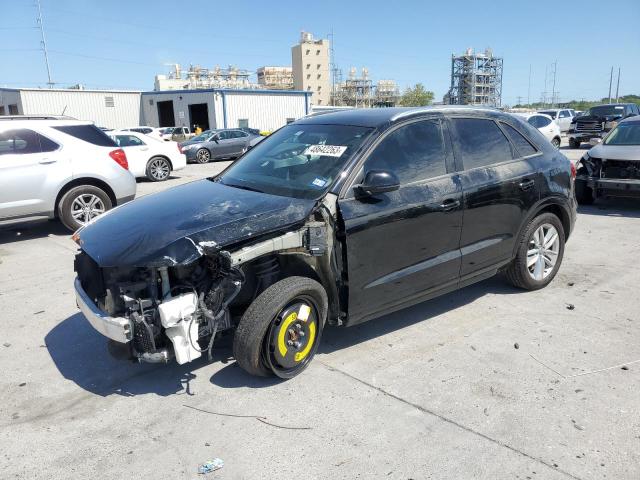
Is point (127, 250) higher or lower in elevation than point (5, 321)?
higher

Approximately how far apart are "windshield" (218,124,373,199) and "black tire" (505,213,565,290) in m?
1.99

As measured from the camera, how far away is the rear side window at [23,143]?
7449 millimetres

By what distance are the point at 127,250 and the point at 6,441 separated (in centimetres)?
131

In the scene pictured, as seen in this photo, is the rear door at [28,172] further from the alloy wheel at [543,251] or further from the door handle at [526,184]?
the alloy wheel at [543,251]

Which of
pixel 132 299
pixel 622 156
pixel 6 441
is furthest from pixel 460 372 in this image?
pixel 622 156

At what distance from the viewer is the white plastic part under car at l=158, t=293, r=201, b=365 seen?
310 centimetres

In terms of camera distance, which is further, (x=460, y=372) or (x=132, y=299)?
(x=460, y=372)

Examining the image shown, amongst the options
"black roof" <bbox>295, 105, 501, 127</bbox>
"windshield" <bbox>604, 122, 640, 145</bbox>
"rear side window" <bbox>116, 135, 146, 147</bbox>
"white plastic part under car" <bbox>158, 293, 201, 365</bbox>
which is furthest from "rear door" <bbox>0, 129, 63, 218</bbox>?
"windshield" <bbox>604, 122, 640, 145</bbox>

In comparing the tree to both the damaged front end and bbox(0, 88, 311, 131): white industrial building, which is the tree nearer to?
bbox(0, 88, 311, 131): white industrial building

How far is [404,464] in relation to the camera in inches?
108

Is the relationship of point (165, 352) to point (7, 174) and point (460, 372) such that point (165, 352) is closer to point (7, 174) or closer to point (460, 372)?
point (460, 372)

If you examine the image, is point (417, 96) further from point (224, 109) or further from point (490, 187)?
point (490, 187)

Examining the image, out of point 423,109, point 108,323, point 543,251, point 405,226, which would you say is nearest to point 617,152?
point 543,251

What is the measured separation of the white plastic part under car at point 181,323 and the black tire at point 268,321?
0.95ft
